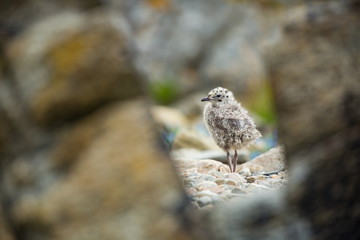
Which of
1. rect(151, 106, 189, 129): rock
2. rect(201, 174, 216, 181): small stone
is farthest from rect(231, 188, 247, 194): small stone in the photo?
rect(151, 106, 189, 129): rock

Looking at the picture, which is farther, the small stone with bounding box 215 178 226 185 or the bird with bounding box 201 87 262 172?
the bird with bounding box 201 87 262 172

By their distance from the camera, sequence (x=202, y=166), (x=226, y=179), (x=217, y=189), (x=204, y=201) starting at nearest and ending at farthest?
(x=204, y=201) → (x=217, y=189) → (x=226, y=179) → (x=202, y=166)

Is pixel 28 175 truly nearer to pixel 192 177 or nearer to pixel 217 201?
pixel 217 201

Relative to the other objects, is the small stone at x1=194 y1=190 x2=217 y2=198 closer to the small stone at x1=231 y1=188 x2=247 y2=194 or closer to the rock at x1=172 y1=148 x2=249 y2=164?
the small stone at x1=231 y1=188 x2=247 y2=194

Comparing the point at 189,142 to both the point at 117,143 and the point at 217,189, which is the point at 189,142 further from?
the point at 117,143

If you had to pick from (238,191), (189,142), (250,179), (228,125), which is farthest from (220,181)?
(189,142)

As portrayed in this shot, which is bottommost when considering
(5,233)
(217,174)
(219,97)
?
(5,233)

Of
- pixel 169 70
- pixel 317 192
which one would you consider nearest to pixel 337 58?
pixel 317 192

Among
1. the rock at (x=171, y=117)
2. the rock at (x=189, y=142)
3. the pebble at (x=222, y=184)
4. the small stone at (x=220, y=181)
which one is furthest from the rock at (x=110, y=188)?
the rock at (x=171, y=117)
